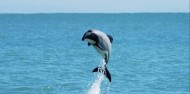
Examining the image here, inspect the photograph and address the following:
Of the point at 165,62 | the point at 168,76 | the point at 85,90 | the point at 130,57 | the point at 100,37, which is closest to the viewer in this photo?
the point at 100,37

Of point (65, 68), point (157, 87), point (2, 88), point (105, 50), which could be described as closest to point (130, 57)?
point (65, 68)

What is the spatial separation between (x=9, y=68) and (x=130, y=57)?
707 inches

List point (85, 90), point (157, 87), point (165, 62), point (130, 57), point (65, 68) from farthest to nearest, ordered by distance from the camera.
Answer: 1. point (130, 57)
2. point (165, 62)
3. point (65, 68)
4. point (157, 87)
5. point (85, 90)

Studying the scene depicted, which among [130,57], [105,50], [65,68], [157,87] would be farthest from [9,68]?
[105,50]

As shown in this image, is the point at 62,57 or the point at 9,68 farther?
the point at 62,57

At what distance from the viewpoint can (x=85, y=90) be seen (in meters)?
34.9

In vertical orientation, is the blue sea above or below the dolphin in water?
above

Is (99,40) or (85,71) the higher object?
(85,71)

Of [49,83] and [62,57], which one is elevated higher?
[62,57]

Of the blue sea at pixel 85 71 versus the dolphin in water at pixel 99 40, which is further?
the blue sea at pixel 85 71

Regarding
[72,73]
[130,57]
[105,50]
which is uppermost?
[130,57]

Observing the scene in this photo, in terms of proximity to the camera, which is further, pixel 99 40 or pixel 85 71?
pixel 85 71

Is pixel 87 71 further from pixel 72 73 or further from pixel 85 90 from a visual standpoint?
pixel 85 90

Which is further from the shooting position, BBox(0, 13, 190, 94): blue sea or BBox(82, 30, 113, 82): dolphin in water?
BBox(0, 13, 190, 94): blue sea
